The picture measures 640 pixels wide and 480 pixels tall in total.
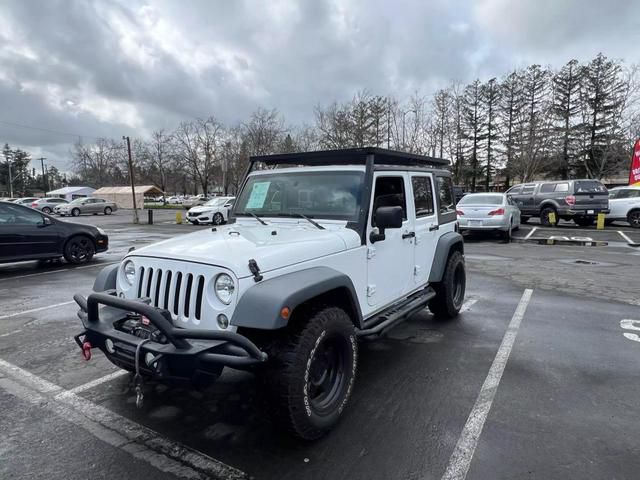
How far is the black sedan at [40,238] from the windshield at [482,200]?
11.5m

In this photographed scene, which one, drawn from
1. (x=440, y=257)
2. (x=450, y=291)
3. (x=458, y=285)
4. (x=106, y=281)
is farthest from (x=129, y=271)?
(x=458, y=285)

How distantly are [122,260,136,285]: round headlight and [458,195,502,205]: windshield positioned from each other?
13.0 meters

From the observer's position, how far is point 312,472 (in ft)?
8.25

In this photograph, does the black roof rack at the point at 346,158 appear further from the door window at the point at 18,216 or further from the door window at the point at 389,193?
the door window at the point at 18,216

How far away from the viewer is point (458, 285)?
5.79 m

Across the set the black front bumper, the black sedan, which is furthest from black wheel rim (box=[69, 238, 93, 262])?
the black front bumper

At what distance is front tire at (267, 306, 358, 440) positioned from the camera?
8.45ft

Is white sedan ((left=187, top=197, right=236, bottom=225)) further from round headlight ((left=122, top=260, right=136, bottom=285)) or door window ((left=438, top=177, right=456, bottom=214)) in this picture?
round headlight ((left=122, top=260, right=136, bottom=285))

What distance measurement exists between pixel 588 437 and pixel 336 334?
1.86 metres

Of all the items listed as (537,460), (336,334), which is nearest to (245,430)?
(336,334)

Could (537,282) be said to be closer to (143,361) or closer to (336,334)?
(336,334)

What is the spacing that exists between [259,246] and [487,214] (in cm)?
1216

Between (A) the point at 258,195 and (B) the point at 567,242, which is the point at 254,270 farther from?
(B) the point at 567,242

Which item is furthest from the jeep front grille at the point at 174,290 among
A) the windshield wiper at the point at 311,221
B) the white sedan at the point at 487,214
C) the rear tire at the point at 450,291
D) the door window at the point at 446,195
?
the white sedan at the point at 487,214
